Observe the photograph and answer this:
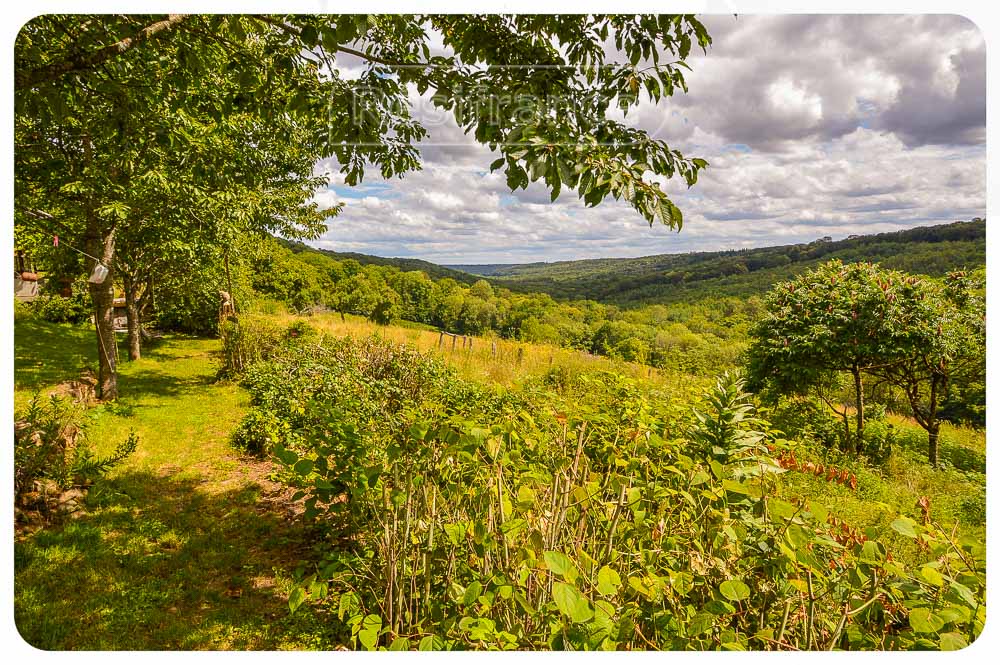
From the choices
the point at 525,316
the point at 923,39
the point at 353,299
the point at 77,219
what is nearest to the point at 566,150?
the point at 923,39

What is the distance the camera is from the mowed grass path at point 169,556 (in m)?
Result: 1.51

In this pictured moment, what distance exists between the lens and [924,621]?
88 centimetres

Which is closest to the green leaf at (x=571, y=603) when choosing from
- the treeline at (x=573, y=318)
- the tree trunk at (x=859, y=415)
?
the treeline at (x=573, y=318)

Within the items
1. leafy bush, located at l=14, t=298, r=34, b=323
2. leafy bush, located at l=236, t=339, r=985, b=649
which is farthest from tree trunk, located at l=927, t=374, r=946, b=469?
leafy bush, located at l=14, t=298, r=34, b=323

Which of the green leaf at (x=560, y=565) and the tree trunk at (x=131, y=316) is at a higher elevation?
the tree trunk at (x=131, y=316)

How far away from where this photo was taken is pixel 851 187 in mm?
2271

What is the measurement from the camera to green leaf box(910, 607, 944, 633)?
869 mm

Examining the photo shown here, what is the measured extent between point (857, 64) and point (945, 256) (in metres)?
1.07

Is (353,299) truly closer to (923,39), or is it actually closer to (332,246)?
(332,246)

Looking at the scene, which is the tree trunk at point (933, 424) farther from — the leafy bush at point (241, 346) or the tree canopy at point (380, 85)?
the leafy bush at point (241, 346)

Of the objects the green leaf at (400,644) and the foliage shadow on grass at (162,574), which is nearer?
the green leaf at (400,644)

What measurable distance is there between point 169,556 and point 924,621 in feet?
8.59

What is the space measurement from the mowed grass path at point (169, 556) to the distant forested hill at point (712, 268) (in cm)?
200

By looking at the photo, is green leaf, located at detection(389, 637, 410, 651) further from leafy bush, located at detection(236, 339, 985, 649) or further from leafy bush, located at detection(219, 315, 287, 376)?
leafy bush, located at detection(219, 315, 287, 376)
